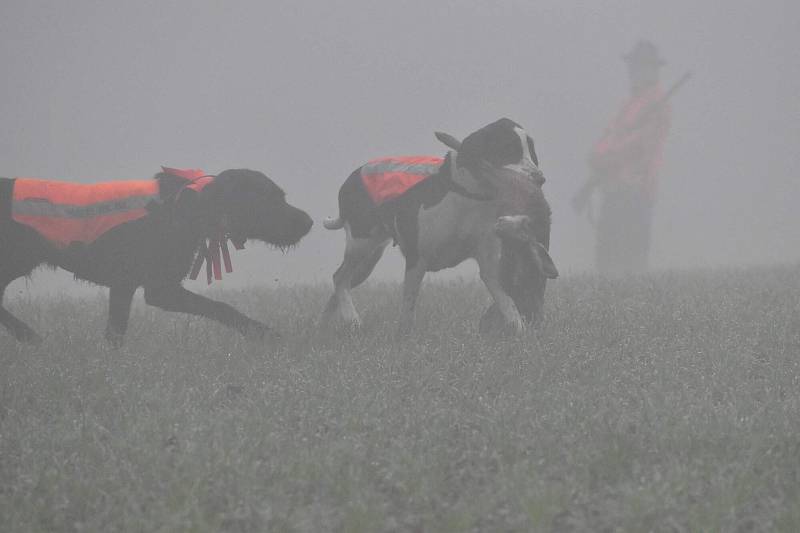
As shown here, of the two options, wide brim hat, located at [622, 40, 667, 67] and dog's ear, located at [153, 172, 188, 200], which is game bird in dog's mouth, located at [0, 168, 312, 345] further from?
wide brim hat, located at [622, 40, 667, 67]

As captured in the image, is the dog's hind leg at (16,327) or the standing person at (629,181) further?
the standing person at (629,181)

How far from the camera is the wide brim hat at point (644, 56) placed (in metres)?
19.0

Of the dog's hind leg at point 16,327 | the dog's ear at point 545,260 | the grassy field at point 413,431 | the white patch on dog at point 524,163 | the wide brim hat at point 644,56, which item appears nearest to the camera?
the grassy field at point 413,431

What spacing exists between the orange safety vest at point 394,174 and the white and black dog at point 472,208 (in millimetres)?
74

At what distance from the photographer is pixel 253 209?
24.5 feet

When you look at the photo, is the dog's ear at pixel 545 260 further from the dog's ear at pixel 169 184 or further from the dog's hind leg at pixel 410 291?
the dog's ear at pixel 169 184

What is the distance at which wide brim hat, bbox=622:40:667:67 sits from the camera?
1902cm

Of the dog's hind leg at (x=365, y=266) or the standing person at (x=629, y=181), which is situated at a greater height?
the standing person at (x=629, y=181)

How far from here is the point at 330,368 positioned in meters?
6.10

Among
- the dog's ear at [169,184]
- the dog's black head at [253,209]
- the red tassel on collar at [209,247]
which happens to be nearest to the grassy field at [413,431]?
the red tassel on collar at [209,247]

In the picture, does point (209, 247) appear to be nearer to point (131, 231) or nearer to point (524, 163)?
point (131, 231)

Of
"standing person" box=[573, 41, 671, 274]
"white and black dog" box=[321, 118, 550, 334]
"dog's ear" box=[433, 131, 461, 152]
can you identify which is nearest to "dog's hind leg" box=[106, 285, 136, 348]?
"white and black dog" box=[321, 118, 550, 334]

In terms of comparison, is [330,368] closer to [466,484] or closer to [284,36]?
[466,484]

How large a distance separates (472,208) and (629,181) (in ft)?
37.9
